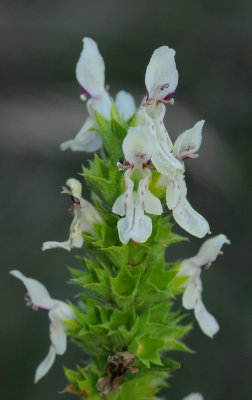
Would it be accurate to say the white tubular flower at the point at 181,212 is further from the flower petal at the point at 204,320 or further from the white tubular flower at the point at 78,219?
the flower petal at the point at 204,320

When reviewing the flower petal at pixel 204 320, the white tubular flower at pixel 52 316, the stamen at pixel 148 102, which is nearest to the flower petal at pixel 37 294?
the white tubular flower at pixel 52 316

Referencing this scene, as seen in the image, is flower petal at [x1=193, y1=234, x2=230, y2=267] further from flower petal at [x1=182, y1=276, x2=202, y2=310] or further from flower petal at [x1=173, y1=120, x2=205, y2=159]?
flower petal at [x1=173, y1=120, x2=205, y2=159]

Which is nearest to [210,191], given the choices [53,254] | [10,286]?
[53,254]

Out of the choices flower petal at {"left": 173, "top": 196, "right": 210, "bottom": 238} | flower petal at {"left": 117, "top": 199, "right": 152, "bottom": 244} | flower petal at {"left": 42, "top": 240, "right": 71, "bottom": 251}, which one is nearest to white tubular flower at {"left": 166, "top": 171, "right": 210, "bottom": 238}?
flower petal at {"left": 173, "top": 196, "right": 210, "bottom": 238}

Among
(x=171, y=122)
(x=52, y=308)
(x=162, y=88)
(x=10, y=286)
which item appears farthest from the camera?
(x=171, y=122)

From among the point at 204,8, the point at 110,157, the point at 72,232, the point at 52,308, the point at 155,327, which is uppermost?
the point at 204,8

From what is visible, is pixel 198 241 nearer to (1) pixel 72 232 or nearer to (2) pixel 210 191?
(2) pixel 210 191
